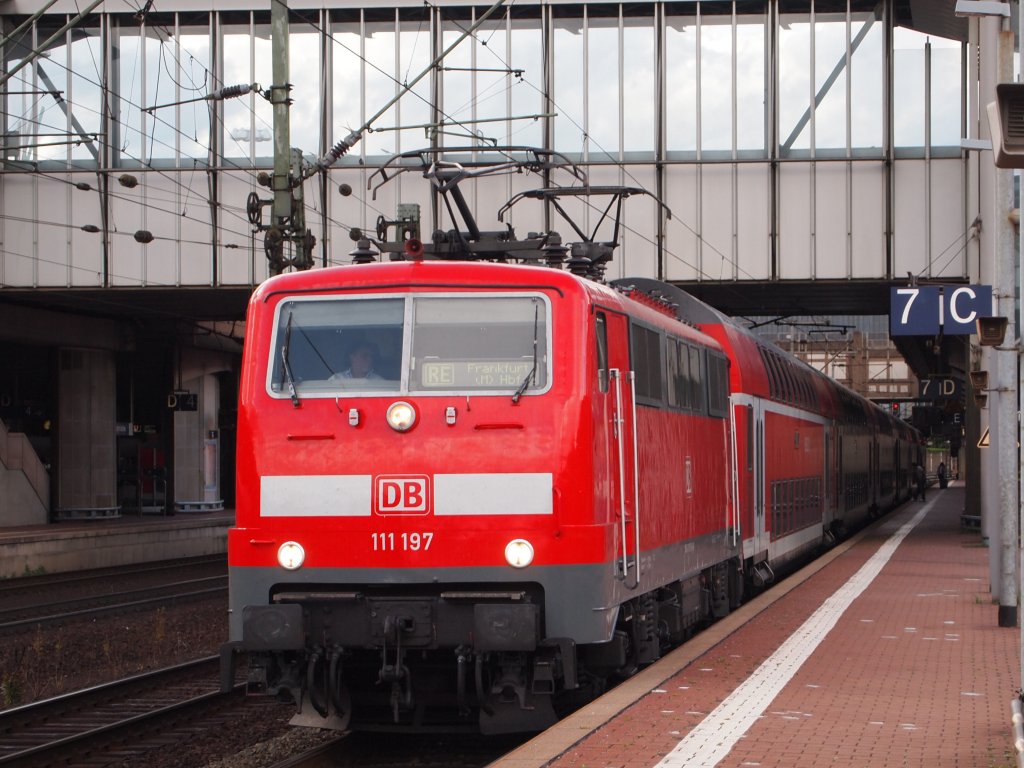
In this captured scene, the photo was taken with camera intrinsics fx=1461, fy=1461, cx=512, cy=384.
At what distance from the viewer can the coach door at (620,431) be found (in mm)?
9859

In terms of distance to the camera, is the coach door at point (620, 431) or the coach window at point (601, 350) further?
the coach door at point (620, 431)

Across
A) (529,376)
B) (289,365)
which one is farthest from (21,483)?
(529,376)

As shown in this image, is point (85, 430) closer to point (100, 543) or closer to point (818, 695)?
point (100, 543)

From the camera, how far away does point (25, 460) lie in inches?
1410

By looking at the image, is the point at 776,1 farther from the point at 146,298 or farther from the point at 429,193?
the point at 146,298

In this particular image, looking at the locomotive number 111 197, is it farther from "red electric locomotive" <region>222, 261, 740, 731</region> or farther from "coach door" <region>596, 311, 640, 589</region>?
"coach door" <region>596, 311, 640, 589</region>

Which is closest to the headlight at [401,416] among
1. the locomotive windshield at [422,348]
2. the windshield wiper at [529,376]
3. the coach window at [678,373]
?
the locomotive windshield at [422,348]

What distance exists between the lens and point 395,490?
9.33 m

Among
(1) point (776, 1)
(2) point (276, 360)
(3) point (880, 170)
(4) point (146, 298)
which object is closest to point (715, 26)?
(1) point (776, 1)

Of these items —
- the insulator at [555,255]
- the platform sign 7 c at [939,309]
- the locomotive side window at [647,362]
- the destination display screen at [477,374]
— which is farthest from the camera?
the platform sign 7 c at [939,309]

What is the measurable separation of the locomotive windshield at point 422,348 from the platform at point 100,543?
62.5 feet

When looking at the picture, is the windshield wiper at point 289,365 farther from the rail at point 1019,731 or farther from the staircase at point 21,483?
the staircase at point 21,483

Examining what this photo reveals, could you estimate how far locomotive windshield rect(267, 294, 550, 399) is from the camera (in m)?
9.51

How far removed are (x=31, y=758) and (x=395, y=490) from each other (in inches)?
134
